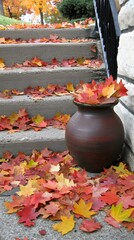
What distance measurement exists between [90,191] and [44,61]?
6.98 feet

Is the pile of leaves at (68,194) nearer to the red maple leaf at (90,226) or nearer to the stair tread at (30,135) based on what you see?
the red maple leaf at (90,226)

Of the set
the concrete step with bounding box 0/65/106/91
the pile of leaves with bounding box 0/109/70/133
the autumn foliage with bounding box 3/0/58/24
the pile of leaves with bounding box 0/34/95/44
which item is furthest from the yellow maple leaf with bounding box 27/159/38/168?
the autumn foliage with bounding box 3/0/58/24

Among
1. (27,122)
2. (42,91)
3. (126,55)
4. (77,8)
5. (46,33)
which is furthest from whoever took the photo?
(77,8)

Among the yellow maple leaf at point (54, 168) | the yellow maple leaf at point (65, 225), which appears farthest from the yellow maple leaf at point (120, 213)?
the yellow maple leaf at point (54, 168)

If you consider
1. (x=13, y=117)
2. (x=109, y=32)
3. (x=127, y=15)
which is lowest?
(x=13, y=117)

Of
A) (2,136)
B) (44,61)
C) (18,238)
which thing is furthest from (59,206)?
(44,61)

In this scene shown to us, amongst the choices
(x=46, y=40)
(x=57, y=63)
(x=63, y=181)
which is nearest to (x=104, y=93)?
(x=63, y=181)

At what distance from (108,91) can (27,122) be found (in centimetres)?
99

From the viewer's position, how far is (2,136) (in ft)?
8.40

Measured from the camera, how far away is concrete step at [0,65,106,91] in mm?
3174

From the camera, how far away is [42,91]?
3119 mm

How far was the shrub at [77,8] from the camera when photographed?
8.51 meters

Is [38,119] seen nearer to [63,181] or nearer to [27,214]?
[63,181]

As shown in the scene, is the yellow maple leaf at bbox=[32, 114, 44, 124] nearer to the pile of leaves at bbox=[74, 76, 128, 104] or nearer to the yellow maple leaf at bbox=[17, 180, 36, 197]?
the pile of leaves at bbox=[74, 76, 128, 104]
